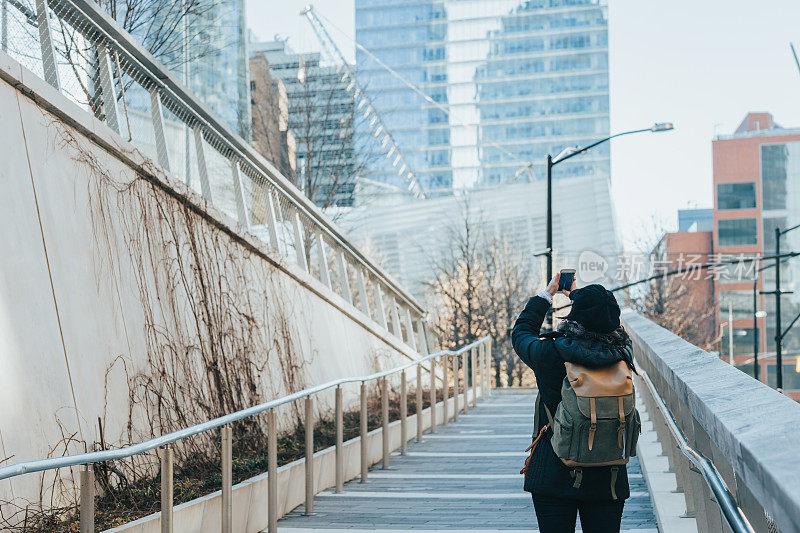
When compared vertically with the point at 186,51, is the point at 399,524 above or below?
below

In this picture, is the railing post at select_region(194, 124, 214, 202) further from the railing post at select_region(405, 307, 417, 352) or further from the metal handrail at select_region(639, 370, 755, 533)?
the railing post at select_region(405, 307, 417, 352)

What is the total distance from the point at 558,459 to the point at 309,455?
4314 millimetres

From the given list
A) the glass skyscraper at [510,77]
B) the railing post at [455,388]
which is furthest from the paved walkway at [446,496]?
the glass skyscraper at [510,77]

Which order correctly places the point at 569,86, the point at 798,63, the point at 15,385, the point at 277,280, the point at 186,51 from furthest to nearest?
the point at 569,86 → the point at 798,63 → the point at 186,51 → the point at 277,280 → the point at 15,385

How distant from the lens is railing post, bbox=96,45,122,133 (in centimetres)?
797

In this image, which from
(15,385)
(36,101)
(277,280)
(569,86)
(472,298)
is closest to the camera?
(15,385)

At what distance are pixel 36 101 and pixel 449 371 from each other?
9.90 m

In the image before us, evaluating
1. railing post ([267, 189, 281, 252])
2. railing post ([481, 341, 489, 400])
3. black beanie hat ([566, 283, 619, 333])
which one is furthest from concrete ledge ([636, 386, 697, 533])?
railing post ([481, 341, 489, 400])

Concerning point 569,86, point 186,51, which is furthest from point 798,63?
point 569,86

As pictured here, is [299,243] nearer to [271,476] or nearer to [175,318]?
[175,318]

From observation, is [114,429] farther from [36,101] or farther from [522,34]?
[522,34]

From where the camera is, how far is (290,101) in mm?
25969

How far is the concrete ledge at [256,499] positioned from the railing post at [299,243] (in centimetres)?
270

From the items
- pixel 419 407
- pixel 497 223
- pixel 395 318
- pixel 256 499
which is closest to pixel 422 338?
pixel 395 318
